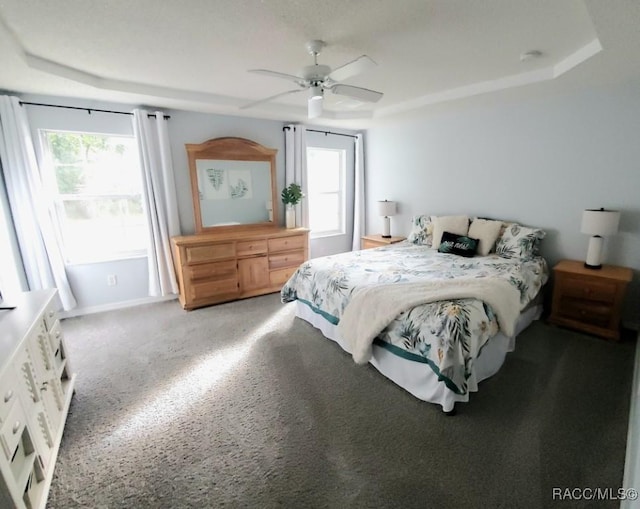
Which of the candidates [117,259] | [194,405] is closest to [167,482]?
[194,405]

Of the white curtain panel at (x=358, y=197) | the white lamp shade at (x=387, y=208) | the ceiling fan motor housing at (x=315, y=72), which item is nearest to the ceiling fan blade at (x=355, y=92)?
the ceiling fan motor housing at (x=315, y=72)

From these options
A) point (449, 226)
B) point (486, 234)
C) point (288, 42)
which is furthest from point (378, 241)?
point (288, 42)

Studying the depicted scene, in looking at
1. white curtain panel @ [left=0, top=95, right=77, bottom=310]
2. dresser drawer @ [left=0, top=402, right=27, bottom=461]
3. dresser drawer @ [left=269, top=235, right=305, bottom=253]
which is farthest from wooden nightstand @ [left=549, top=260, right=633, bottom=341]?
white curtain panel @ [left=0, top=95, right=77, bottom=310]

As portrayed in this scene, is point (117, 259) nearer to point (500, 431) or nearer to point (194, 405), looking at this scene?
point (194, 405)

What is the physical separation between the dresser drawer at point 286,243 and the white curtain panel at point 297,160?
0.48 metres

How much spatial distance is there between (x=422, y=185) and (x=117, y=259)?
4.20 meters

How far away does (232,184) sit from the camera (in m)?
4.14

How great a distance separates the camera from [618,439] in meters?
1.70

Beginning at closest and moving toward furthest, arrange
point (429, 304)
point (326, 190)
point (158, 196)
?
point (429, 304) < point (158, 196) < point (326, 190)

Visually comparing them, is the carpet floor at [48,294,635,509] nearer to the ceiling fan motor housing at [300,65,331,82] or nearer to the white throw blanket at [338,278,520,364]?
the white throw blanket at [338,278,520,364]

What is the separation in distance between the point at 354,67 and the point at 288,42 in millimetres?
559

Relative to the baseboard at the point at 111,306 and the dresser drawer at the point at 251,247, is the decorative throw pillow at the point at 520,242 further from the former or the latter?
the baseboard at the point at 111,306

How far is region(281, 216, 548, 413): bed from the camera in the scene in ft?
6.24

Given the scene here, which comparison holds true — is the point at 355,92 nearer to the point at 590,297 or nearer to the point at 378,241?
the point at 378,241
